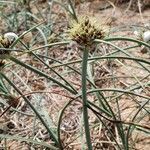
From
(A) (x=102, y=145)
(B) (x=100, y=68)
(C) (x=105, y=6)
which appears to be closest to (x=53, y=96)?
(B) (x=100, y=68)

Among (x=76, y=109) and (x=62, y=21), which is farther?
(x=62, y=21)

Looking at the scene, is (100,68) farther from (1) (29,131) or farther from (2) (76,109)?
(1) (29,131)

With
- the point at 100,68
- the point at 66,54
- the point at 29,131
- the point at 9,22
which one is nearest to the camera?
the point at 29,131

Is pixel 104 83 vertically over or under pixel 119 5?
under

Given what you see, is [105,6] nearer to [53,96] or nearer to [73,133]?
[53,96]

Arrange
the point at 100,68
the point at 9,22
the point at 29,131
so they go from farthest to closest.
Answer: the point at 9,22, the point at 100,68, the point at 29,131

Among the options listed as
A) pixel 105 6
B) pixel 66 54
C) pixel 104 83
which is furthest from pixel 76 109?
pixel 105 6

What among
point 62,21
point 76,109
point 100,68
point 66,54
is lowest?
point 76,109
